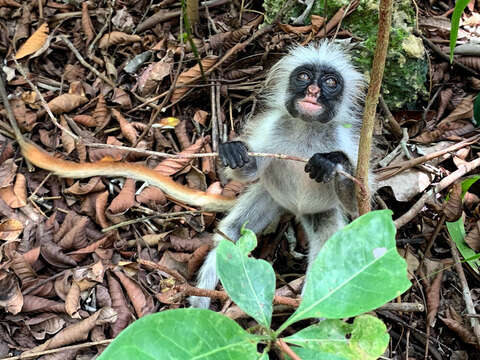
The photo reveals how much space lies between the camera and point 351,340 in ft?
5.71

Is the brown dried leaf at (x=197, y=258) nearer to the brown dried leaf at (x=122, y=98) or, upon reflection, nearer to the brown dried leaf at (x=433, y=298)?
the brown dried leaf at (x=122, y=98)

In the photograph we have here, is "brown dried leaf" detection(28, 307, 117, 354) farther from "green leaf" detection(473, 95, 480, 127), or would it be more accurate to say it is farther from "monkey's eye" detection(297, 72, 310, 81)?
"green leaf" detection(473, 95, 480, 127)

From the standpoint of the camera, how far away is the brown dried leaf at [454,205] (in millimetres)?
3230

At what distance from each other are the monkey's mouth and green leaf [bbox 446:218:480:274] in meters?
1.15

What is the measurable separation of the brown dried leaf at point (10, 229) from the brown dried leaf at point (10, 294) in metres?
0.33

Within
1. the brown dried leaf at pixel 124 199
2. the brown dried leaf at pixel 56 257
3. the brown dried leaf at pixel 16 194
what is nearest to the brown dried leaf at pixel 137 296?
the brown dried leaf at pixel 56 257

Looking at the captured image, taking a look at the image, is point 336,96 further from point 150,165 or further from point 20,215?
point 20,215

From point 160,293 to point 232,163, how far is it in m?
1.00

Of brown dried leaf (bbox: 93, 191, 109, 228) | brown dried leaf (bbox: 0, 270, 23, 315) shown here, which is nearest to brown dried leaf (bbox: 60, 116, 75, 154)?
brown dried leaf (bbox: 93, 191, 109, 228)

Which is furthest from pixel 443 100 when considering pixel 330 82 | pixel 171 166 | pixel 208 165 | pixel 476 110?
pixel 171 166

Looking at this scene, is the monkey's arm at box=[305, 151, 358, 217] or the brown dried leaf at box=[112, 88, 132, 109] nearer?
the monkey's arm at box=[305, 151, 358, 217]

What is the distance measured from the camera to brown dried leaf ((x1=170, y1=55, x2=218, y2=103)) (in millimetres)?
4441

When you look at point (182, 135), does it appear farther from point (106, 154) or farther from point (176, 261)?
point (176, 261)

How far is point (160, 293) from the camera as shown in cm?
347
